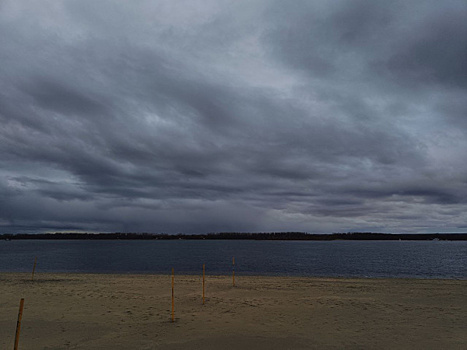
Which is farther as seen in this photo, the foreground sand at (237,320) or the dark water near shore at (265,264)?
the dark water near shore at (265,264)

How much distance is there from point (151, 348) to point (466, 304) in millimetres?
18314

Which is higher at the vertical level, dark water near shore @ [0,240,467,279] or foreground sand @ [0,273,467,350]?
foreground sand @ [0,273,467,350]

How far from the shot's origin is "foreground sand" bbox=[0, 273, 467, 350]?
11539mm

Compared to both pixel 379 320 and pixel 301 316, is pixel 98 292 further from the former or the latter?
pixel 379 320

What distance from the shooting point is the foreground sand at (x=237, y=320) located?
11.5 metres

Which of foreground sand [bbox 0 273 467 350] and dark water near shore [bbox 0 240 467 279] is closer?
foreground sand [bbox 0 273 467 350]

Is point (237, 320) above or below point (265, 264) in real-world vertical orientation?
above

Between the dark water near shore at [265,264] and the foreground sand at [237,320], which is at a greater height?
the foreground sand at [237,320]

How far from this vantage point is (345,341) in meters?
A: 11.7

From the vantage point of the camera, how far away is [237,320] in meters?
14.4

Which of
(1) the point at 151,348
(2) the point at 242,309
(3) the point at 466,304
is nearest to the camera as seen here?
(1) the point at 151,348

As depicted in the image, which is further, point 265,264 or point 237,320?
point 265,264

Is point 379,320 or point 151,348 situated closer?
point 151,348

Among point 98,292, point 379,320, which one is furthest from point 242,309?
point 98,292
